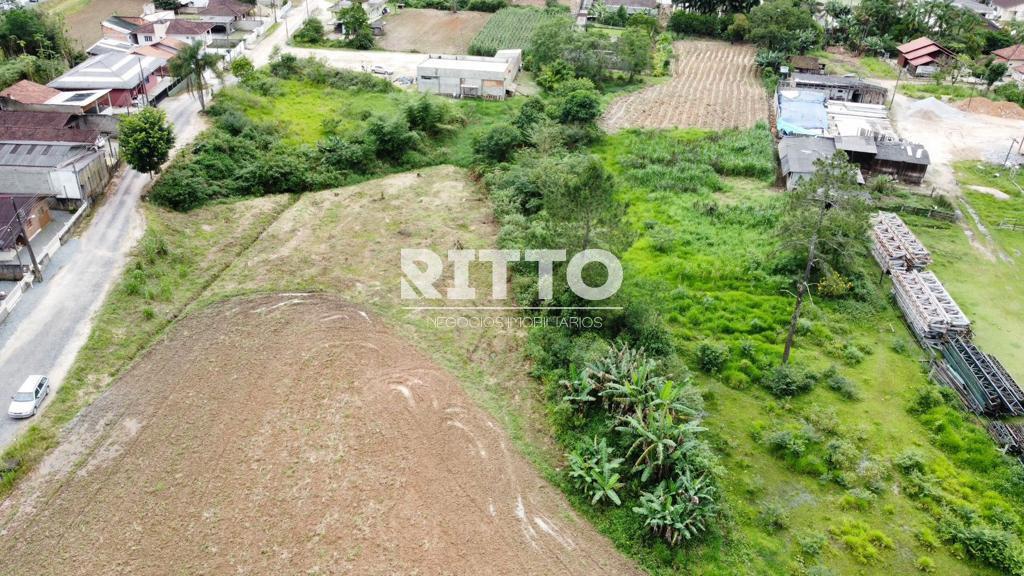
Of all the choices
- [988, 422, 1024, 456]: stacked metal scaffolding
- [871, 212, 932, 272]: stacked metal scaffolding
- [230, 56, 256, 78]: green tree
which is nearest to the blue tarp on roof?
[871, 212, 932, 272]: stacked metal scaffolding

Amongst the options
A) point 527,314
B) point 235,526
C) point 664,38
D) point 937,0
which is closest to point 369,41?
point 664,38

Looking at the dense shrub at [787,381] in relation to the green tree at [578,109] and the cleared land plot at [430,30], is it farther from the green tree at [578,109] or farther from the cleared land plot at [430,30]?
the cleared land plot at [430,30]

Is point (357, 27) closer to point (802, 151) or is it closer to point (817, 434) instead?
point (802, 151)

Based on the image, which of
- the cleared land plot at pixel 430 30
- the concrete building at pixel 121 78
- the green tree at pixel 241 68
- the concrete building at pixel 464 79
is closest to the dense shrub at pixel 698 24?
the cleared land plot at pixel 430 30

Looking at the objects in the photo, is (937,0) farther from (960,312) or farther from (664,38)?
(960,312)

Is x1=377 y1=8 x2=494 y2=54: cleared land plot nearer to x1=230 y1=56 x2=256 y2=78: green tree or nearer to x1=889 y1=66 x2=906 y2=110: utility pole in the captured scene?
x1=230 y1=56 x2=256 y2=78: green tree
